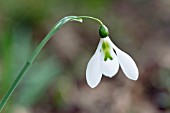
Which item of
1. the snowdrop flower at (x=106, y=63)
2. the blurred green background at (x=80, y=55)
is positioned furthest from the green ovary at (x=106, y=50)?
the blurred green background at (x=80, y=55)

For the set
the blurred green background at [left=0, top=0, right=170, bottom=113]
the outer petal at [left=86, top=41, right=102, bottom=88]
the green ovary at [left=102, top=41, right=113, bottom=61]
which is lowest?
the blurred green background at [left=0, top=0, right=170, bottom=113]

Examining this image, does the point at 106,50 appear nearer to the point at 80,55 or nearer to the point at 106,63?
the point at 106,63

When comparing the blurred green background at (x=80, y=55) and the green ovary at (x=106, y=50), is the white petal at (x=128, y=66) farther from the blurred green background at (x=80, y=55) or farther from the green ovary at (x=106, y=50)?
the blurred green background at (x=80, y=55)

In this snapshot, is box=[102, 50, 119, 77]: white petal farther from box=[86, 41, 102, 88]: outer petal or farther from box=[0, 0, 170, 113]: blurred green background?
box=[0, 0, 170, 113]: blurred green background

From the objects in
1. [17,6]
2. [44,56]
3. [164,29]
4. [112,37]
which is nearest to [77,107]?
[44,56]

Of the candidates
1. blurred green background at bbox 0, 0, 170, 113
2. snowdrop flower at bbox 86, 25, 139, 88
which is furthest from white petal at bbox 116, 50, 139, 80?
blurred green background at bbox 0, 0, 170, 113

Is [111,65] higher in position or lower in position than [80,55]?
higher

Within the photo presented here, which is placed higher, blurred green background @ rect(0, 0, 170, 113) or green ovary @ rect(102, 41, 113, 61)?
green ovary @ rect(102, 41, 113, 61)

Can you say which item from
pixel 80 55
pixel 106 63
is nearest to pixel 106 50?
pixel 106 63

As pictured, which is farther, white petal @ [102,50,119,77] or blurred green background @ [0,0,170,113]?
blurred green background @ [0,0,170,113]
